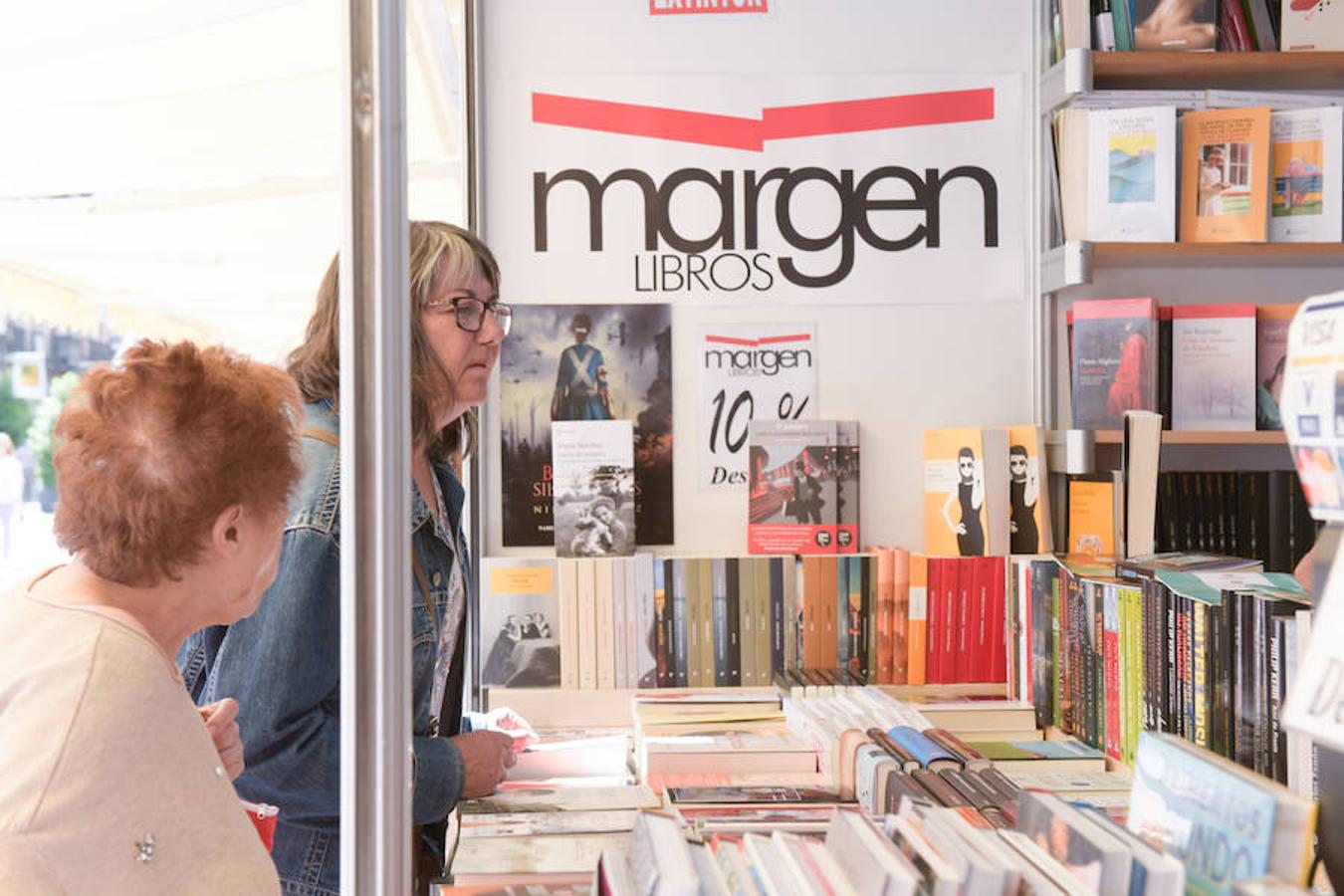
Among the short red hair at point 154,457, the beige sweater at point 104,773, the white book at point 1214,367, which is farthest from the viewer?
the white book at point 1214,367

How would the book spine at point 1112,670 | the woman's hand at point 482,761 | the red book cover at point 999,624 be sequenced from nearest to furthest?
the woman's hand at point 482,761, the book spine at point 1112,670, the red book cover at point 999,624

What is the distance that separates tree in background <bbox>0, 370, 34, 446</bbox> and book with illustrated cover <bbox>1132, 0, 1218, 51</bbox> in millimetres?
2659

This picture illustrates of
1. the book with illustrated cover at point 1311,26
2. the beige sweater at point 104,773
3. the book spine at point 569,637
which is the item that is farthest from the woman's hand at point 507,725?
the book with illustrated cover at point 1311,26

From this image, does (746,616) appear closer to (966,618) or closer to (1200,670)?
(966,618)

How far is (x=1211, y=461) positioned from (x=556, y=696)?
1.87m

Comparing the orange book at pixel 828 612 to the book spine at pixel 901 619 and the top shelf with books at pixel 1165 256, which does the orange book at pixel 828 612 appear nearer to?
the book spine at pixel 901 619

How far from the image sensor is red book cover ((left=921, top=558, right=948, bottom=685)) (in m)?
3.01

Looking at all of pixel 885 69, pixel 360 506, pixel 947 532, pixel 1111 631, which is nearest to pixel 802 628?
pixel 947 532

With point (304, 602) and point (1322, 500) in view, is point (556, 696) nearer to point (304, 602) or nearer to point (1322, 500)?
point (304, 602)

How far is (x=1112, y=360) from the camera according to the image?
3.13m

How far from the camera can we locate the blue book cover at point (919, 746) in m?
1.94

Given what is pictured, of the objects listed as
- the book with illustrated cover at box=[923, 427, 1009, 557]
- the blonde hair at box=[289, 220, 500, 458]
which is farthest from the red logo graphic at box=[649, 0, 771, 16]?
the blonde hair at box=[289, 220, 500, 458]

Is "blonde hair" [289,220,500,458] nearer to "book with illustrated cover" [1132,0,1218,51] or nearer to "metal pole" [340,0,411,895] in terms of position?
"metal pole" [340,0,411,895]

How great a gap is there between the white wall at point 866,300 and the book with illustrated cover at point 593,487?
171mm
